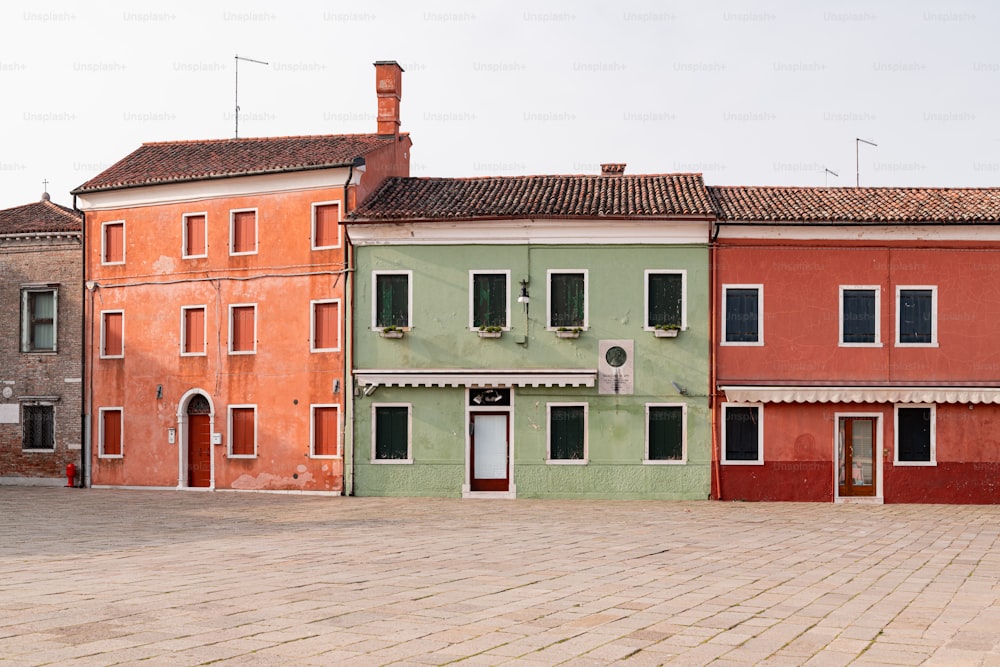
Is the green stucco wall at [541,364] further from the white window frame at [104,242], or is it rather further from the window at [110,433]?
the white window frame at [104,242]

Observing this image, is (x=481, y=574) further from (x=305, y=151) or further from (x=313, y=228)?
(x=305, y=151)

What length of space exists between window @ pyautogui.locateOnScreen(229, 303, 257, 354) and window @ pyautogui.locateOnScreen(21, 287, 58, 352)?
5.62 metres

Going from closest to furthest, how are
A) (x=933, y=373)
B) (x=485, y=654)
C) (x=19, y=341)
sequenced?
(x=485, y=654) → (x=933, y=373) → (x=19, y=341)

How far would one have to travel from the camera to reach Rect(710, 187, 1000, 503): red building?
25.5 metres

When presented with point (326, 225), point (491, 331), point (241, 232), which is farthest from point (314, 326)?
point (491, 331)

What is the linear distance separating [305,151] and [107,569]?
1743cm

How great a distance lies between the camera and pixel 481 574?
483 inches

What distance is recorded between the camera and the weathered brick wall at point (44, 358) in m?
30.0

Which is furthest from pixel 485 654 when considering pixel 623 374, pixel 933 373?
Answer: pixel 933 373

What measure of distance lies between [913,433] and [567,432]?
298 inches

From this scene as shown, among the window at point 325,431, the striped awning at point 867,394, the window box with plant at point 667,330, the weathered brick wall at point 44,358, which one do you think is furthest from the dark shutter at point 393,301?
the weathered brick wall at point 44,358

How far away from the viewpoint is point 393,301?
26953 millimetres

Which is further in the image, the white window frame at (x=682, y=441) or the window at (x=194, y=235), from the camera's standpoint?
the window at (x=194, y=235)

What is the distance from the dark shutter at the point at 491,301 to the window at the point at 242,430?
5.97 meters
